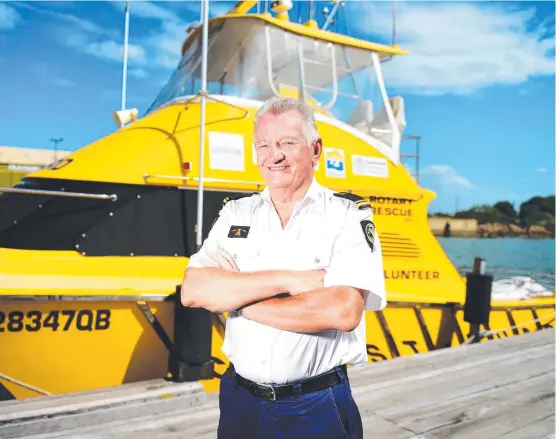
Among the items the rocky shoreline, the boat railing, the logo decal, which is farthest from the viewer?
the rocky shoreline

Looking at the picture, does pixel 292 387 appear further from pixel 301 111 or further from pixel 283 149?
pixel 301 111

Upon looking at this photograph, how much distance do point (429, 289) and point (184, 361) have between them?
278 centimetres

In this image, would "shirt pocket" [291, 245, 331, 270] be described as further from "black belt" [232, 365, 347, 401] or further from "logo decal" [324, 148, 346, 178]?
"logo decal" [324, 148, 346, 178]

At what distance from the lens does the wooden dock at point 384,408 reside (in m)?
2.46

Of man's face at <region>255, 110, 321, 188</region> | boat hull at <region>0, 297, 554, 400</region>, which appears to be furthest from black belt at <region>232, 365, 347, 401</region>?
boat hull at <region>0, 297, 554, 400</region>

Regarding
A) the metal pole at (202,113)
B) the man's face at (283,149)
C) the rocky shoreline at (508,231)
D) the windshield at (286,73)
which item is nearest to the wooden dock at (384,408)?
the metal pole at (202,113)

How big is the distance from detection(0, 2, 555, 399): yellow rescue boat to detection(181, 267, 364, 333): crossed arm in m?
2.02

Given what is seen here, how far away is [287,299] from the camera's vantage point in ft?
4.16

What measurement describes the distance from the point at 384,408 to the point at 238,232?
1915mm

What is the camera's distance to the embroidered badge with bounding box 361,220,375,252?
135cm

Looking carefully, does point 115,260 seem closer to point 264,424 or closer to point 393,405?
point 393,405

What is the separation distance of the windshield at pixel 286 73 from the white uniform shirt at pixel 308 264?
338 centimetres

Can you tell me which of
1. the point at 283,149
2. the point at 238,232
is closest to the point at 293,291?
the point at 238,232

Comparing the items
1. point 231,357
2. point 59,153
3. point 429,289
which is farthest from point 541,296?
point 59,153
